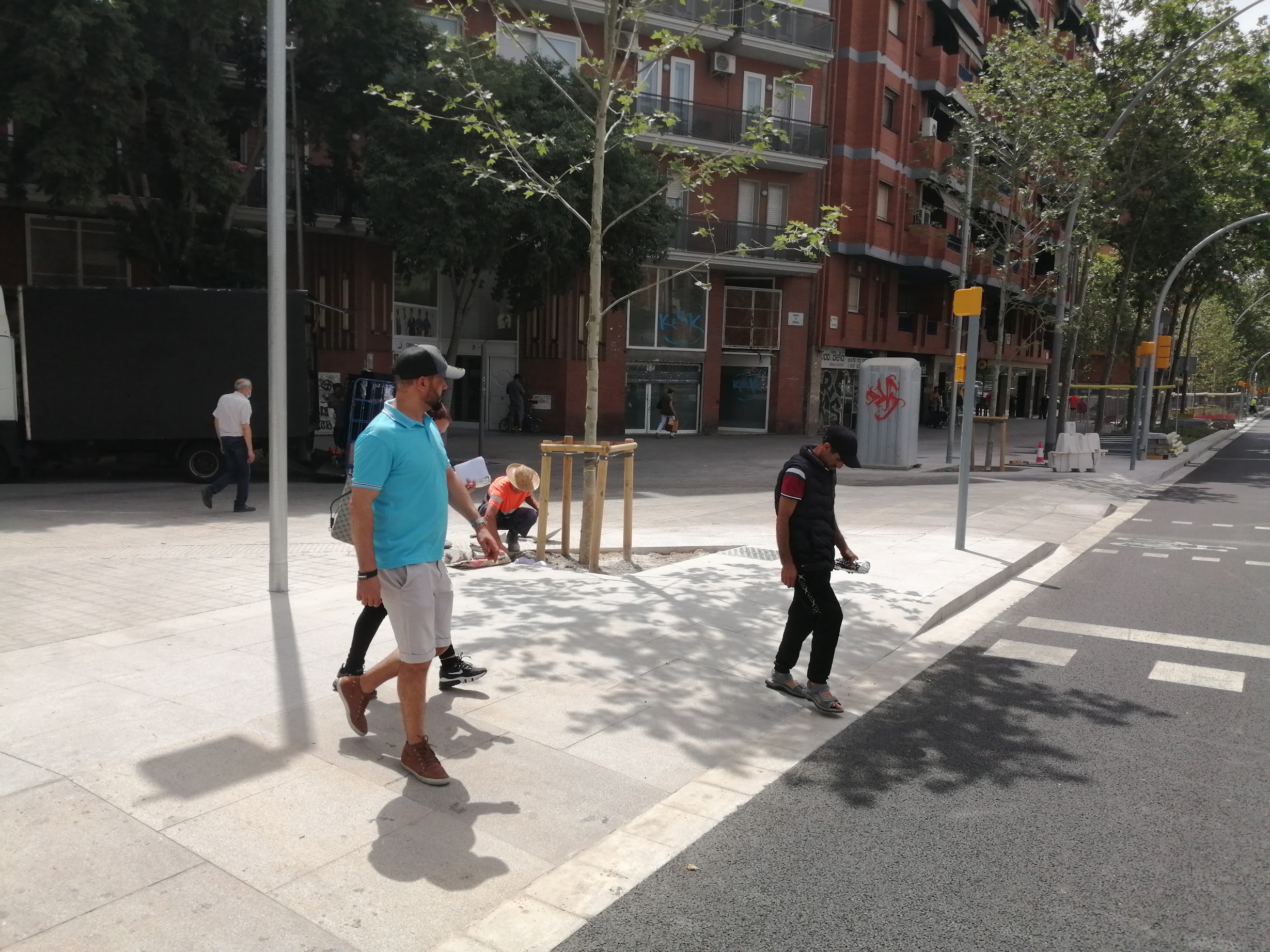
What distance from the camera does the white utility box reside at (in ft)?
72.6

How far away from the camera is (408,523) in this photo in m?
4.02

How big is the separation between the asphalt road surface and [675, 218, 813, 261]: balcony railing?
2288 centimetres

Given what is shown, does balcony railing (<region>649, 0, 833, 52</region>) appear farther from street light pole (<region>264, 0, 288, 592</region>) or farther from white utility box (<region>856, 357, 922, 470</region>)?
street light pole (<region>264, 0, 288, 592</region>)

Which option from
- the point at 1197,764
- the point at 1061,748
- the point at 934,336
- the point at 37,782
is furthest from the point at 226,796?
the point at 934,336

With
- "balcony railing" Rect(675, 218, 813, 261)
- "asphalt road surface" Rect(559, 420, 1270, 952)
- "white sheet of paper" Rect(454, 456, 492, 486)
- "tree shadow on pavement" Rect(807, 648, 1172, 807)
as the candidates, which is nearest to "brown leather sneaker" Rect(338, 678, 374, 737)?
"asphalt road surface" Rect(559, 420, 1270, 952)

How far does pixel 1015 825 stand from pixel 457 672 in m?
2.90

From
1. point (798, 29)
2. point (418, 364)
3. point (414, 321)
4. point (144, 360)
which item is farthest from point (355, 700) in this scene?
point (798, 29)

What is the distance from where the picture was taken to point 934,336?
128ft

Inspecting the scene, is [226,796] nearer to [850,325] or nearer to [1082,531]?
[1082,531]

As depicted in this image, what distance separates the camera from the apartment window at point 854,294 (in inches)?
1309

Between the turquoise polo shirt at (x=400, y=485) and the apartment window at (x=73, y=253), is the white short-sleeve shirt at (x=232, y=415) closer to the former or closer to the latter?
the turquoise polo shirt at (x=400, y=485)

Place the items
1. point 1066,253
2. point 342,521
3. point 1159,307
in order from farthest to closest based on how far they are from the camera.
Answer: point 1159,307 → point 1066,253 → point 342,521

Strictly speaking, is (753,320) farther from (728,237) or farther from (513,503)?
(513,503)

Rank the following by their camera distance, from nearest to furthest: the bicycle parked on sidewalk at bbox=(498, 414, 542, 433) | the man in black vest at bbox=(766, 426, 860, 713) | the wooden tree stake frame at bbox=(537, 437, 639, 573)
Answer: the man in black vest at bbox=(766, 426, 860, 713) → the wooden tree stake frame at bbox=(537, 437, 639, 573) → the bicycle parked on sidewalk at bbox=(498, 414, 542, 433)
